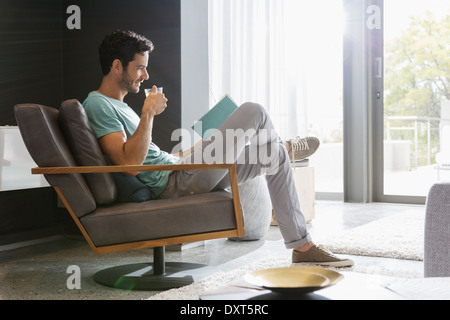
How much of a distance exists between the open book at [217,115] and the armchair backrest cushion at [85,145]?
99cm

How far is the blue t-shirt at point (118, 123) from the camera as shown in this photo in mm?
2457

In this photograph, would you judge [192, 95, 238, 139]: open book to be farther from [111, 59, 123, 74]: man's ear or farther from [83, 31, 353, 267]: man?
[111, 59, 123, 74]: man's ear

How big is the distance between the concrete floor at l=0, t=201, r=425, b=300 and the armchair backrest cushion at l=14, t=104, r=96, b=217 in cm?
42

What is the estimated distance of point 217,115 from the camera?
332 centimetres

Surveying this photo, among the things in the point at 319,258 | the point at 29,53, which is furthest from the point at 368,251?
the point at 29,53

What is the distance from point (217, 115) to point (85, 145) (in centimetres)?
112

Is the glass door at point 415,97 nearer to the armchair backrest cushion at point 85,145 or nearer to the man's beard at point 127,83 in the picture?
the man's beard at point 127,83

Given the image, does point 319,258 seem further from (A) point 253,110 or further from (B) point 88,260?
(B) point 88,260

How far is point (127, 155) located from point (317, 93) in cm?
389

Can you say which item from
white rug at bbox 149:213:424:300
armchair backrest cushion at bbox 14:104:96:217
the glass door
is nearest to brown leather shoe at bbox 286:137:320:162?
white rug at bbox 149:213:424:300

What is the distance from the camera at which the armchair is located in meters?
2.29

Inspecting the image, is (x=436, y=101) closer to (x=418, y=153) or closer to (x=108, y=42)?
(x=418, y=153)

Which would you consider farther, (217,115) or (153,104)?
(217,115)
